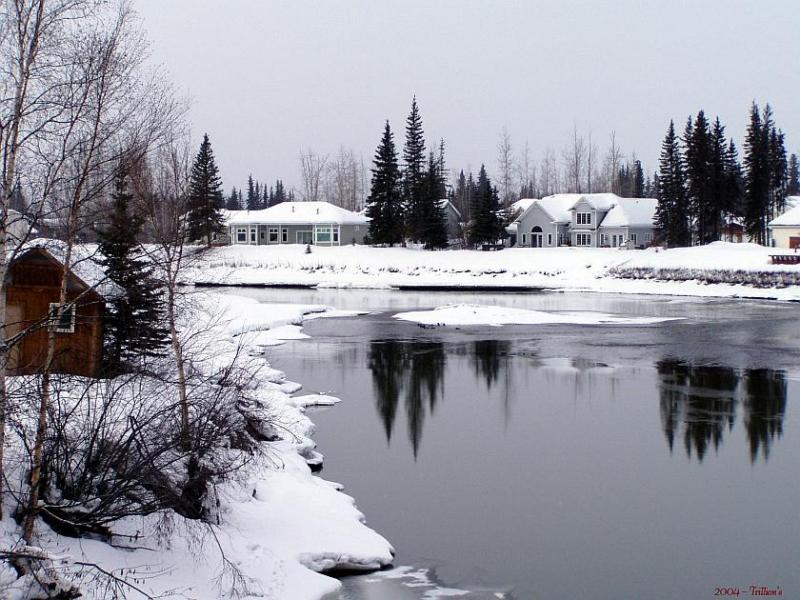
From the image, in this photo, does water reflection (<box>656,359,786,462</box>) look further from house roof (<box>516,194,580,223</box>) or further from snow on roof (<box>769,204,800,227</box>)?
house roof (<box>516,194,580,223</box>)

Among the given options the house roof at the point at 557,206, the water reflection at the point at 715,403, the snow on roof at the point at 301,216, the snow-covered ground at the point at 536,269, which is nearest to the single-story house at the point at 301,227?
the snow on roof at the point at 301,216

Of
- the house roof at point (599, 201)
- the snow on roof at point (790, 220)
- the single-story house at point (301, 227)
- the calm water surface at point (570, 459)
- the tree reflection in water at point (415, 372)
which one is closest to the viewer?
the calm water surface at point (570, 459)

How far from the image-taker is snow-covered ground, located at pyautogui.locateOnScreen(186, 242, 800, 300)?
56.9 meters

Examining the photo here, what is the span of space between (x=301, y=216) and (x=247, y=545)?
77383mm

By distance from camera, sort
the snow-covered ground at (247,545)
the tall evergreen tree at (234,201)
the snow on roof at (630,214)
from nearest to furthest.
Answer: the snow-covered ground at (247,545) < the snow on roof at (630,214) < the tall evergreen tree at (234,201)

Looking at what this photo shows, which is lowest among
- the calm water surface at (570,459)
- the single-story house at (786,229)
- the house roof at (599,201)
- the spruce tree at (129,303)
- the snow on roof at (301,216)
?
the calm water surface at (570,459)

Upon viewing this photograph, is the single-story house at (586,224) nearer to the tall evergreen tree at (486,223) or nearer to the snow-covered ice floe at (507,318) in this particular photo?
the tall evergreen tree at (486,223)

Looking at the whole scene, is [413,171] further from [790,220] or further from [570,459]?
[570,459]

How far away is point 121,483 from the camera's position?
30.0 feet

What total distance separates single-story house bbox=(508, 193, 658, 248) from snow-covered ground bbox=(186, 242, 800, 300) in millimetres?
12394

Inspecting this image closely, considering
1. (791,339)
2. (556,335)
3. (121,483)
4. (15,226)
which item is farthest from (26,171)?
(791,339)

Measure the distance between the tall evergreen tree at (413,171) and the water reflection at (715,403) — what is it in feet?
168

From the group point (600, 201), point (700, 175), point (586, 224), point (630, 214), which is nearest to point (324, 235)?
point (586, 224)

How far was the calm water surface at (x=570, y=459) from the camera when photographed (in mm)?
10828
